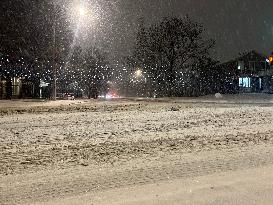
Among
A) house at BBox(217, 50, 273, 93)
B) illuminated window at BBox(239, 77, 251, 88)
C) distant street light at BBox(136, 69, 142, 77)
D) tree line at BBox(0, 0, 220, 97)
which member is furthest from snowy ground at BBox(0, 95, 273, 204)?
illuminated window at BBox(239, 77, 251, 88)

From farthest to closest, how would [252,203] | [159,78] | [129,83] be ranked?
[129,83], [159,78], [252,203]

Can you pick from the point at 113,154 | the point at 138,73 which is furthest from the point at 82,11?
the point at 113,154

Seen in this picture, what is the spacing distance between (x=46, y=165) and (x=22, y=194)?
2.05 m

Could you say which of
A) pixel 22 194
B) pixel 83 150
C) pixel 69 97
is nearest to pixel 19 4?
pixel 69 97

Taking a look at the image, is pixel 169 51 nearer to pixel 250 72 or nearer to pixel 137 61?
pixel 137 61

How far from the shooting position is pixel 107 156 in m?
9.09

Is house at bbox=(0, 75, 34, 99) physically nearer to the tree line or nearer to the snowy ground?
the tree line

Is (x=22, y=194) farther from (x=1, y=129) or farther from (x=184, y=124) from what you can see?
(x=184, y=124)

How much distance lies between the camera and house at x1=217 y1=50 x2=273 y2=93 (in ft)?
225

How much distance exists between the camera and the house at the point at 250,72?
225 ft

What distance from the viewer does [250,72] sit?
2896 inches

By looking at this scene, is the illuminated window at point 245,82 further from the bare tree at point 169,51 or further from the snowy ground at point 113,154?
the snowy ground at point 113,154

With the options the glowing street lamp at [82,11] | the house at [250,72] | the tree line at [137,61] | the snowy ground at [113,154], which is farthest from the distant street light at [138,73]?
the snowy ground at [113,154]

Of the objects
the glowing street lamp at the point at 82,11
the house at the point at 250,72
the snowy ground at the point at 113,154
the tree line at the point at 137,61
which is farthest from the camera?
the house at the point at 250,72
